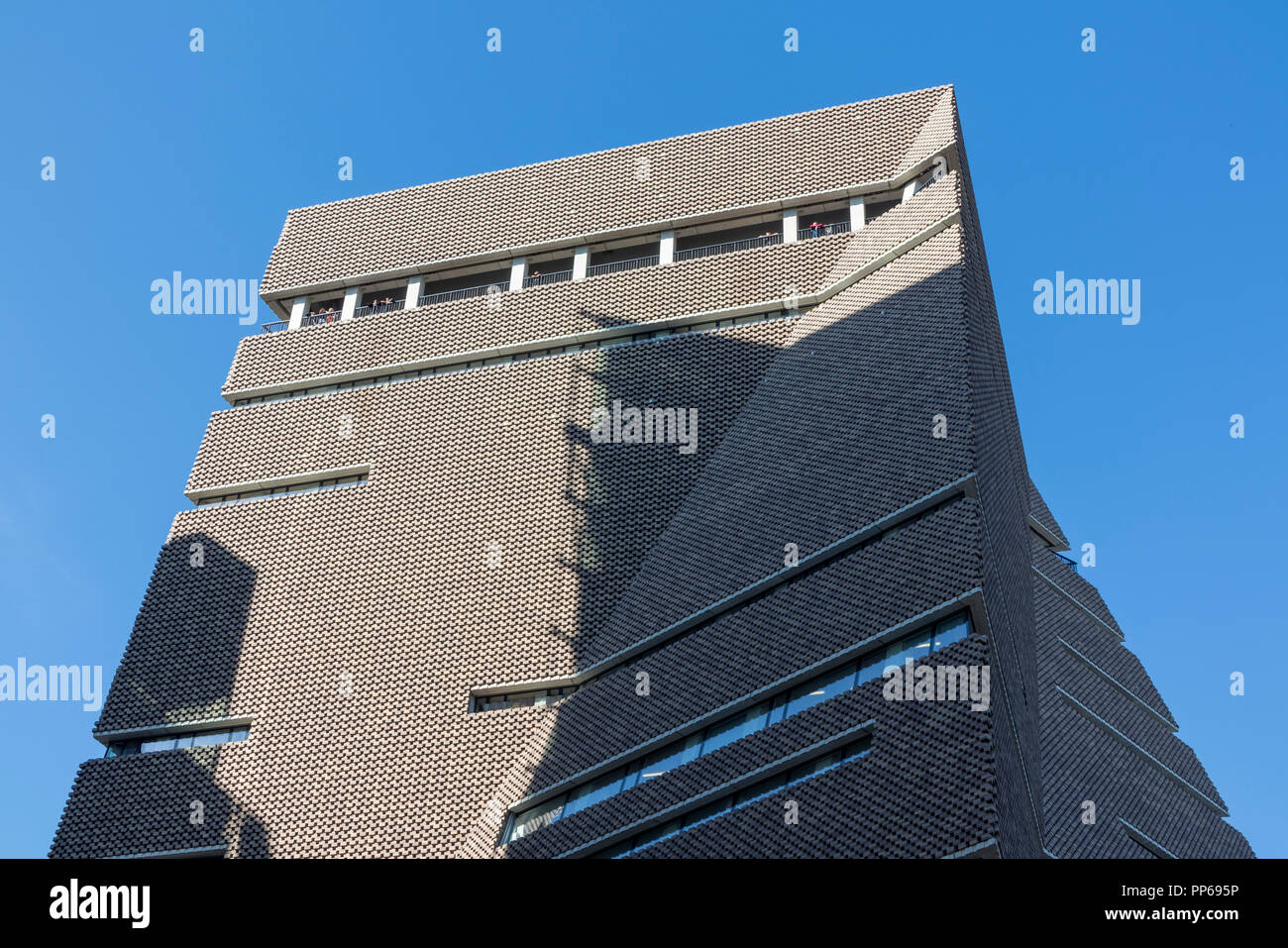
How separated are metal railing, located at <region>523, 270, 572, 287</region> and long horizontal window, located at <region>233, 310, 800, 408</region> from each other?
5.06m

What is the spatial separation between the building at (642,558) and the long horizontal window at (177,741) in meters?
0.12

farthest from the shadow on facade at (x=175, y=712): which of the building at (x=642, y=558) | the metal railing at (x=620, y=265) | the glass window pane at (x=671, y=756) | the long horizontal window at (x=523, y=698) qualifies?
the metal railing at (x=620, y=265)

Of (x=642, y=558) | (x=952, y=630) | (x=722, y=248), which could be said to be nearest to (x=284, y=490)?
(x=642, y=558)

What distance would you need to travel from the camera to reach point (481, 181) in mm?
64625

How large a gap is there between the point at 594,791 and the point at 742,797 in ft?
21.7

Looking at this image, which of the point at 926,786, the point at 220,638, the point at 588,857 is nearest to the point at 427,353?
the point at 220,638

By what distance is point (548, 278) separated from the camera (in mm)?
60656

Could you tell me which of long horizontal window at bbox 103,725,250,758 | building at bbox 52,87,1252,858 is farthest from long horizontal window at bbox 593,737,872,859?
long horizontal window at bbox 103,725,250,758

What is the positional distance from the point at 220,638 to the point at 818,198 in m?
30.6

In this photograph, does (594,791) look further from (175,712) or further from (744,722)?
(175,712)
